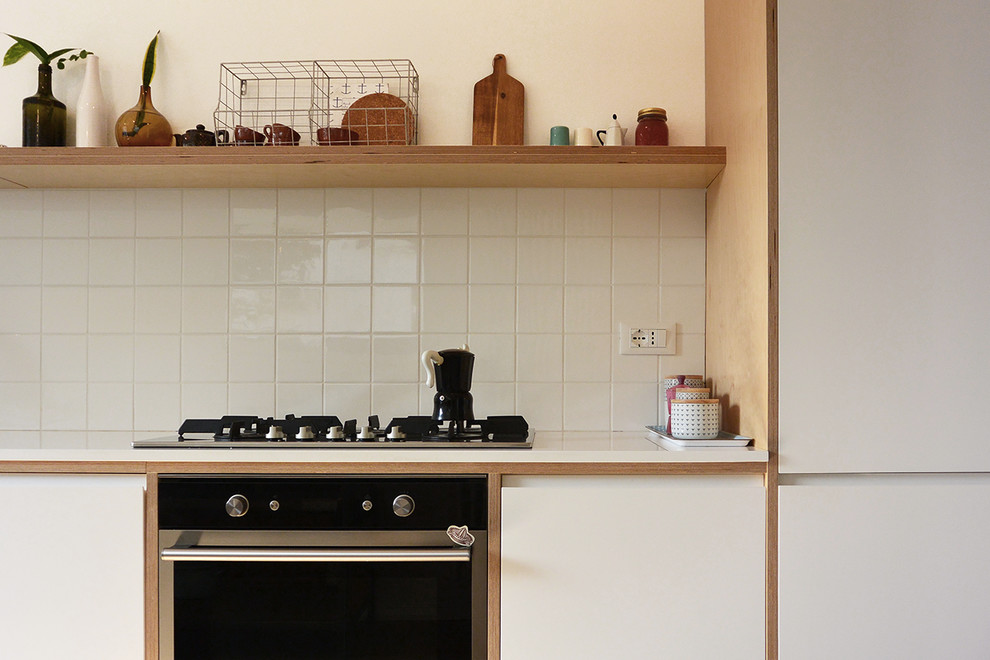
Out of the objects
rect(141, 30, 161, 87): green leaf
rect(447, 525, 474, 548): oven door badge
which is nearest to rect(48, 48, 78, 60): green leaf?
rect(141, 30, 161, 87): green leaf

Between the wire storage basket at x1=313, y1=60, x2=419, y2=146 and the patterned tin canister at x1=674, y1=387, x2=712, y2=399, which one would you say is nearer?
the patterned tin canister at x1=674, y1=387, x2=712, y2=399

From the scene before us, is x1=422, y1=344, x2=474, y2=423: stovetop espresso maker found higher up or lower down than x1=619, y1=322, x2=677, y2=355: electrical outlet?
lower down

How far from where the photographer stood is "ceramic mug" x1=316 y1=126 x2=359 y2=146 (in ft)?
6.51

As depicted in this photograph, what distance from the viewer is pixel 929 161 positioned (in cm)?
160

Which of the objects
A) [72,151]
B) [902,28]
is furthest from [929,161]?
[72,151]

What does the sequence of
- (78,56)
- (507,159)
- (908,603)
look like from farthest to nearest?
(78,56) < (507,159) < (908,603)

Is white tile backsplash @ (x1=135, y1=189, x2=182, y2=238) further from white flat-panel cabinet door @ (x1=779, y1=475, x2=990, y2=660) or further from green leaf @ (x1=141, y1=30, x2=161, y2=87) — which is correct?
white flat-panel cabinet door @ (x1=779, y1=475, x2=990, y2=660)

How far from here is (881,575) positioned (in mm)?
1568

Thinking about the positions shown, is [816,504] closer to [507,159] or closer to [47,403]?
[507,159]

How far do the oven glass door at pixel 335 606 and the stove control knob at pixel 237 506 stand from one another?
0.07m

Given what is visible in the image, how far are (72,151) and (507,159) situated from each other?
42.6 inches

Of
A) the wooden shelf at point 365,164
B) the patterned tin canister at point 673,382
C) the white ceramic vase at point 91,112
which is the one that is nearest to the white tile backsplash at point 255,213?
the wooden shelf at point 365,164

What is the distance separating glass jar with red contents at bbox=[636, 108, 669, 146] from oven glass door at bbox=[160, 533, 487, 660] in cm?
120

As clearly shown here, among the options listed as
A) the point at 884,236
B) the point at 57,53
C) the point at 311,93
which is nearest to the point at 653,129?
the point at 884,236
